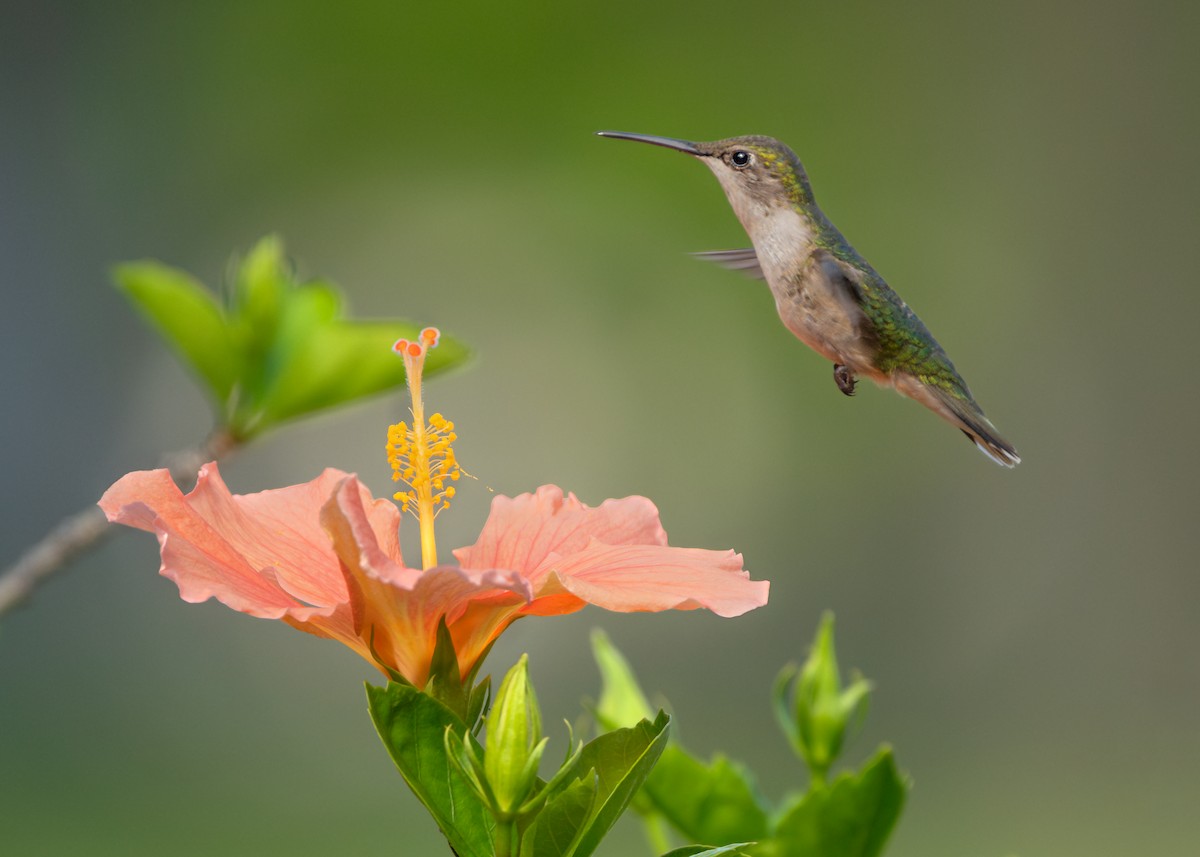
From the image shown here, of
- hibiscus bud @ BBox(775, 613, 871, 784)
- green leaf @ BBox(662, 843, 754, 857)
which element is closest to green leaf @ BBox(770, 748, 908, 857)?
hibiscus bud @ BBox(775, 613, 871, 784)

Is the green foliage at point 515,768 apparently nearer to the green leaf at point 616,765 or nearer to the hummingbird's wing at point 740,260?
the green leaf at point 616,765

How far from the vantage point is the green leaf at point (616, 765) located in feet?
2.04

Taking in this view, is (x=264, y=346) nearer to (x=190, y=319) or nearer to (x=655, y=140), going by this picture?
(x=190, y=319)

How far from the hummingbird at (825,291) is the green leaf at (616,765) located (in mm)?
205

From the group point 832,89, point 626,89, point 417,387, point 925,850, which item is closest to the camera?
point 417,387

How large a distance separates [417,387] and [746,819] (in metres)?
0.37

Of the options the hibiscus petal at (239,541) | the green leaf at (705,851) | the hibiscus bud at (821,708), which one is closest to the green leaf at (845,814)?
the hibiscus bud at (821,708)

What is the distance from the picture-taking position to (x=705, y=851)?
606 millimetres

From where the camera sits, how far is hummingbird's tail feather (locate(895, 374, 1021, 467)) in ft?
2.00

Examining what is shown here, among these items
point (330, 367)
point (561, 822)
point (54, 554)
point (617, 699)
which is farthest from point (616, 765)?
point (330, 367)

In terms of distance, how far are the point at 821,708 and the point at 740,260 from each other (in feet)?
1.10

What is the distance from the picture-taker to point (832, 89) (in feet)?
18.0

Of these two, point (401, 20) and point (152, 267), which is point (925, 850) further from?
point (401, 20)

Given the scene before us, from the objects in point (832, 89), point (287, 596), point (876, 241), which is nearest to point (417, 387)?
point (287, 596)
